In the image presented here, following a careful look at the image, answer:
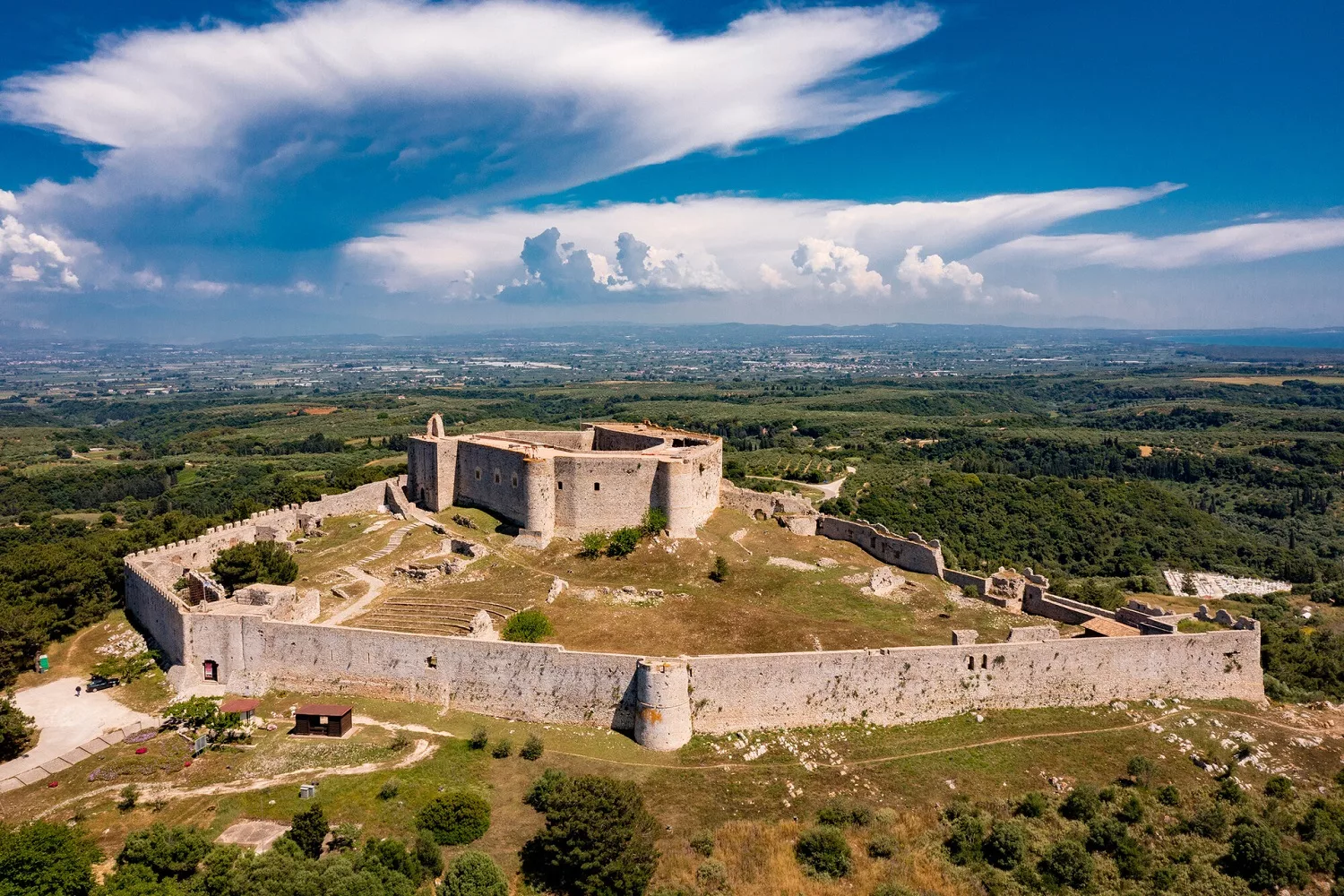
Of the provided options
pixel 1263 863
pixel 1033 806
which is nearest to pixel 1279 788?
pixel 1263 863

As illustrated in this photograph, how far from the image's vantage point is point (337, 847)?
73.3ft

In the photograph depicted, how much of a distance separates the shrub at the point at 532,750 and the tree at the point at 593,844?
2953mm

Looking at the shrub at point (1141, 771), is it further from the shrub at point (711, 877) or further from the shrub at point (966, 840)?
the shrub at point (711, 877)

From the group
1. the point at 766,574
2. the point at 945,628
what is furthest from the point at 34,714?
the point at 945,628

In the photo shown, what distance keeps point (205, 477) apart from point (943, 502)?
9028 cm

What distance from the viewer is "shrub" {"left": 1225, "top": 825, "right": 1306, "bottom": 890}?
2336 cm

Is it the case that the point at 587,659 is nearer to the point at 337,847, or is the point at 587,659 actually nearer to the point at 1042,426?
the point at 337,847

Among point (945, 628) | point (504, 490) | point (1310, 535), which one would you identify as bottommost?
point (1310, 535)

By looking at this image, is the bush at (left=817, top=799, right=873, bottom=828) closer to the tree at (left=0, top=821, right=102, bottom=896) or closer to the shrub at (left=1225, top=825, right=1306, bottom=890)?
the shrub at (left=1225, top=825, right=1306, bottom=890)

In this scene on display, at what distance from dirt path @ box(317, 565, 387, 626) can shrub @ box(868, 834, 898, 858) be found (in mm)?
22701

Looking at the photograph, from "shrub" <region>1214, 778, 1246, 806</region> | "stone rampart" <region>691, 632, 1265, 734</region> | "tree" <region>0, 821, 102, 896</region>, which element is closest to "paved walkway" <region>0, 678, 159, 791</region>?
"tree" <region>0, 821, 102, 896</region>

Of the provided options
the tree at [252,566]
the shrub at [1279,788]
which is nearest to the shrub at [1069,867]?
the shrub at [1279,788]

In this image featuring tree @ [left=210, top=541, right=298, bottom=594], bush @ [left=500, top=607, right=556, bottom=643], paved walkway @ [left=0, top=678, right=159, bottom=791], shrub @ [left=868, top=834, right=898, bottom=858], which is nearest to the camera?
shrub @ [left=868, top=834, right=898, bottom=858]

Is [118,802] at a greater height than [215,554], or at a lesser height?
lesser
